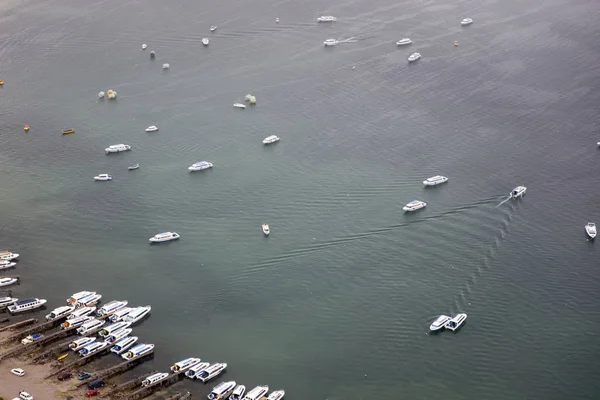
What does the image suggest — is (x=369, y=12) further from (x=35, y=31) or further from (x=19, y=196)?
(x=19, y=196)

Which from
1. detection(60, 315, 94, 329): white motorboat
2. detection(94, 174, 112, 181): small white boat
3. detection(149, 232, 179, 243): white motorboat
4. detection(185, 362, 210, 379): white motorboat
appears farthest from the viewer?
detection(94, 174, 112, 181): small white boat

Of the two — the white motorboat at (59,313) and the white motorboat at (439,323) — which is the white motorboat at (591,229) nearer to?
the white motorboat at (439,323)

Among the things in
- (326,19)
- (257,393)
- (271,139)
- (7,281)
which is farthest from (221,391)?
(326,19)

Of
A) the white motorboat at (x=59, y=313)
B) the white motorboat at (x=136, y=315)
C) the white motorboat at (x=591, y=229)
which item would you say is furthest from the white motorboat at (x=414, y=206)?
the white motorboat at (x=59, y=313)

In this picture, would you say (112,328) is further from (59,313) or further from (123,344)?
(59,313)

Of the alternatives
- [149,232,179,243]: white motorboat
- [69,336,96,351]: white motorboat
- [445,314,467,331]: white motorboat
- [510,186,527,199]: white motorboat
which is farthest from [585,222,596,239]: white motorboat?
[69,336,96,351]: white motorboat

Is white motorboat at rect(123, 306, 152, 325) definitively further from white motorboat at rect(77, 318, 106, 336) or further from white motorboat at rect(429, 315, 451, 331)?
white motorboat at rect(429, 315, 451, 331)

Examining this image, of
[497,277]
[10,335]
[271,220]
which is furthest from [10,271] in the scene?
[497,277]
